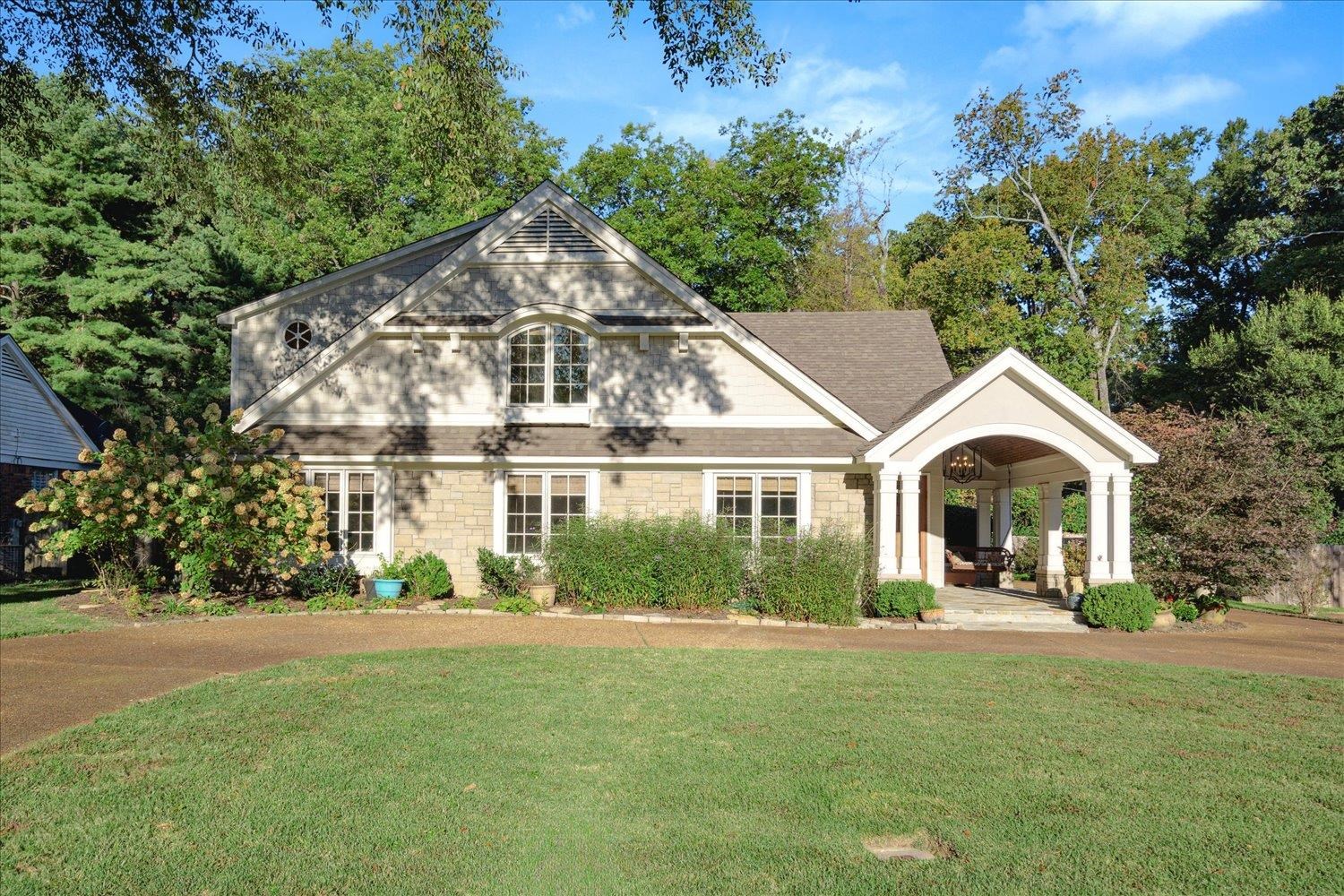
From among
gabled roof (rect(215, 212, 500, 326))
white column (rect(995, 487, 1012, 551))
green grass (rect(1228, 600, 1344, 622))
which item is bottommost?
green grass (rect(1228, 600, 1344, 622))

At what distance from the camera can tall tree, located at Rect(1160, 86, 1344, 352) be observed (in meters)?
29.8

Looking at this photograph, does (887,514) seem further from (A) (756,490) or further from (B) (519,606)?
(B) (519,606)

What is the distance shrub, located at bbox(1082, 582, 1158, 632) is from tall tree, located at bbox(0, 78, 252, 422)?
25.9m

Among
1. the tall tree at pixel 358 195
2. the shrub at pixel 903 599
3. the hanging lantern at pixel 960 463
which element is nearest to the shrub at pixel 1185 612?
the shrub at pixel 903 599

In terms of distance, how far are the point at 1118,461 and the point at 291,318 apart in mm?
16264

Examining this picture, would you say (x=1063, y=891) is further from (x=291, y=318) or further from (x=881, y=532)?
(x=291, y=318)

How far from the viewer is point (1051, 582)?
18.2 meters

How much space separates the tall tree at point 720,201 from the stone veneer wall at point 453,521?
56.9 feet

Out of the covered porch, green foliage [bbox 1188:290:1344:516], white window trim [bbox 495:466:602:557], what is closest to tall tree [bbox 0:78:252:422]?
white window trim [bbox 495:466:602:557]

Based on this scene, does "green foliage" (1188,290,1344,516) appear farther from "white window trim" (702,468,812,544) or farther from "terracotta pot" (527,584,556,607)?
"terracotta pot" (527,584,556,607)

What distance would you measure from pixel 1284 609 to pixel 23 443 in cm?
2917

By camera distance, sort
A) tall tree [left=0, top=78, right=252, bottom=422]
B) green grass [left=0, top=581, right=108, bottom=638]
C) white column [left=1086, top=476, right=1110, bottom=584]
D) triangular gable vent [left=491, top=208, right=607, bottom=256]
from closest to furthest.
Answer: green grass [left=0, top=581, right=108, bottom=638] → white column [left=1086, top=476, right=1110, bottom=584] → triangular gable vent [left=491, top=208, right=607, bottom=256] → tall tree [left=0, top=78, right=252, bottom=422]

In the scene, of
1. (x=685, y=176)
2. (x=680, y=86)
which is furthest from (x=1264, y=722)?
(x=685, y=176)

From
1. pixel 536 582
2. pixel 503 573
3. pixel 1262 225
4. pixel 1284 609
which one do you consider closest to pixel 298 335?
pixel 503 573
